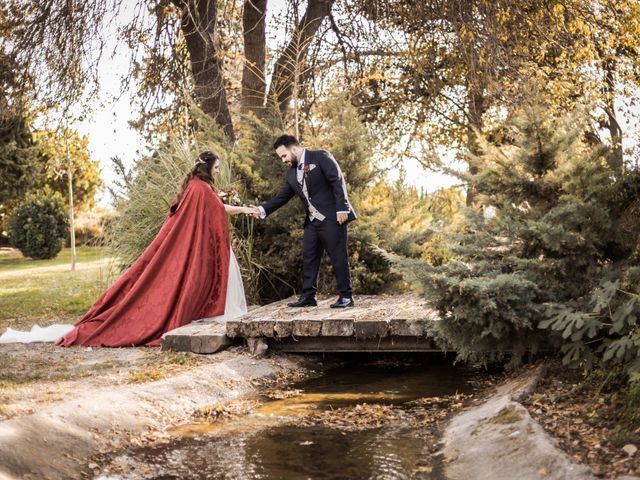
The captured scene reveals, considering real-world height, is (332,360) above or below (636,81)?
below

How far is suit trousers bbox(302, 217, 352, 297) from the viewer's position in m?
8.43

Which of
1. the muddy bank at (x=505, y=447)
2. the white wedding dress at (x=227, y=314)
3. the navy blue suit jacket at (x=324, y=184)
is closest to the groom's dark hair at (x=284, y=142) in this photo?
the navy blue suit jacket at (x=324, y=184)

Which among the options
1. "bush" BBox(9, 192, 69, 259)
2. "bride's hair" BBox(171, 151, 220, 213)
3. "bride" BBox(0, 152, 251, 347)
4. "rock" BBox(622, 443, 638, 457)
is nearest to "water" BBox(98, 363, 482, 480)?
"rock" BBox(622, 443, 638, 457)

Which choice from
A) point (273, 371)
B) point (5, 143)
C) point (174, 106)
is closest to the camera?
point (273, 371)

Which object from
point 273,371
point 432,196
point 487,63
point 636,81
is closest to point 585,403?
point 273,371

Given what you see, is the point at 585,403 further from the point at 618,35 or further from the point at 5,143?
the point at 5,143

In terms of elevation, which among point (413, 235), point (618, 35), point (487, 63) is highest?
point (618, 35)

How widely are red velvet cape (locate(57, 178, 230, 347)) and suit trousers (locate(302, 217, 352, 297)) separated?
0.89 metres

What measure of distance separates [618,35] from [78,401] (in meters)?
12.1

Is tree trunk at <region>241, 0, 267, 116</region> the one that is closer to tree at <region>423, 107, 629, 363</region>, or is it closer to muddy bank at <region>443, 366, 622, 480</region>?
tree at <region>423, 107, 629, 363</region>

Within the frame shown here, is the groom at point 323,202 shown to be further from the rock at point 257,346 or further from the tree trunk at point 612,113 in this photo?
the tree trunk at point 612,113

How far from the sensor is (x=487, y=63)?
10.8m

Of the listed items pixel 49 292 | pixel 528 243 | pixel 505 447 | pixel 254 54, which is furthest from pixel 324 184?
pixel 49 292

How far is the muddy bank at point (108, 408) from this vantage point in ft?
14.5
